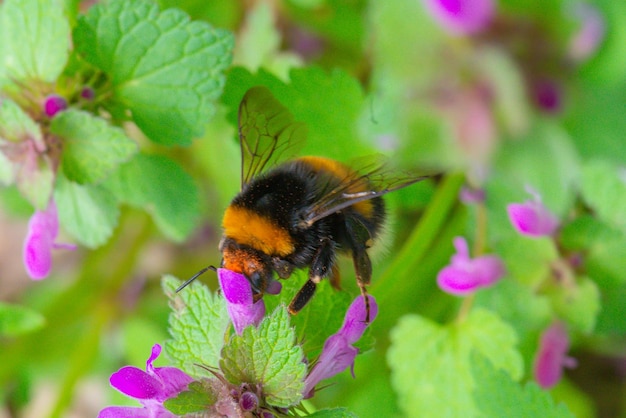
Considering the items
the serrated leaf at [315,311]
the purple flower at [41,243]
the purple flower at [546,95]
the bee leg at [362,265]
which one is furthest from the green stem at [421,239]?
the purple flower at [41,243]

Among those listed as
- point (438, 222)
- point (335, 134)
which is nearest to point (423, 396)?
point (438, 222)

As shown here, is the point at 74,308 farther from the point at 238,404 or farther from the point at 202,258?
the point at 238,404

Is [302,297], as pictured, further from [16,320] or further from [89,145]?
[16,320]

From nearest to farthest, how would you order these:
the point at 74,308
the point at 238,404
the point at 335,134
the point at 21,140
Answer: the point at 238,404 < the point at 21,140 < the point at 335,134 < the point at 74,308

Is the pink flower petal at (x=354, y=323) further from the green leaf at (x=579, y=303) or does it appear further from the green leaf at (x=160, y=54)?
the green leaf at (x=579, y=303)

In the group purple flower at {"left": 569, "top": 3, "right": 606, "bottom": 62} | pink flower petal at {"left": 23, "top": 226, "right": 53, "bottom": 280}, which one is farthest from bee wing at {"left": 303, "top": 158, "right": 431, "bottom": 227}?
purple flower at {"left": 569, "top": 3, "right": 606, "bottom": 62}

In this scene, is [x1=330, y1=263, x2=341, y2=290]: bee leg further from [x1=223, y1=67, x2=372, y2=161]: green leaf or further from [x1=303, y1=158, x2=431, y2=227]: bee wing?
[x1=223, y1=67, x2=372, y2=161]: green leaf
